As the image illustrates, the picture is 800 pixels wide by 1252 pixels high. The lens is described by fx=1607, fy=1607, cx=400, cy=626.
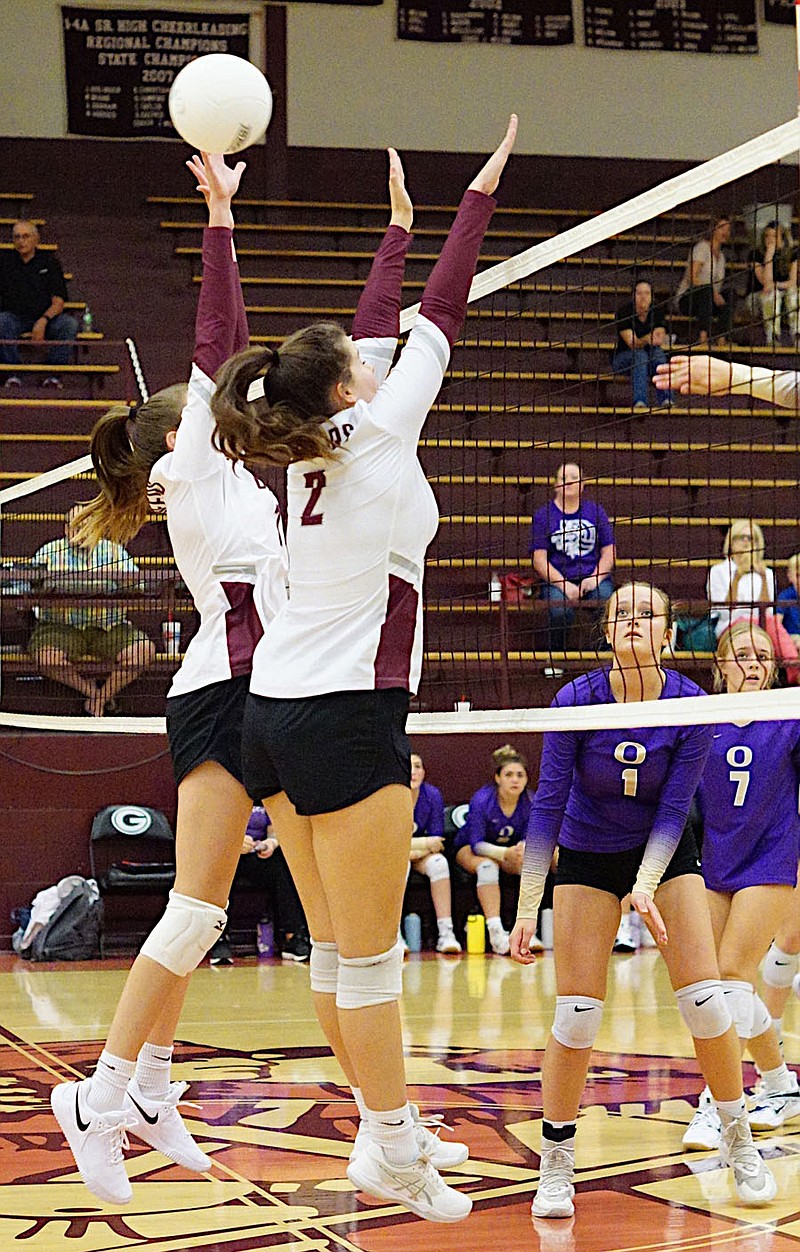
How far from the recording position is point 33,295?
1385cm

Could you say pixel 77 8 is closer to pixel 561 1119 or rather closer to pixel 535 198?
pixel 535 198

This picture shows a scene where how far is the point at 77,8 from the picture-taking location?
1563 cm

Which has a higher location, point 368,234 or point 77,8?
point 77,8

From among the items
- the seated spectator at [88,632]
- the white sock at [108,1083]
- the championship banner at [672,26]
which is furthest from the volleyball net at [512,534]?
the white sock at [108,1083]

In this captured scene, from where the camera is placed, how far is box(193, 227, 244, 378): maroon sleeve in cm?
381

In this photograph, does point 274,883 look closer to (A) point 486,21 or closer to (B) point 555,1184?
(B) point 555,1184

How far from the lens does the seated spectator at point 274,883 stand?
984 centimetres

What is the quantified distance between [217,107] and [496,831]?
6.74 meters

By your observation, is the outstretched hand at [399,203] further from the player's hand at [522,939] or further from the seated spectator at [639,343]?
the seated spectator at [639,343]

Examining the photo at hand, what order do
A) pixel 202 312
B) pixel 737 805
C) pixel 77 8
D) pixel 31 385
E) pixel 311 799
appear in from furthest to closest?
pixel 77 8
pixel 31 385
pixel 737 805
pixel 202 312
pixel 311 799

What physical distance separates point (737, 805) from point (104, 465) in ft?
7.11

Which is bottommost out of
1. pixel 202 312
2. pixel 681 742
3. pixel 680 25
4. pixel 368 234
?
pixel 681 742

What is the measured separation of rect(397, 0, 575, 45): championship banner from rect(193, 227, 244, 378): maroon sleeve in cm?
1311

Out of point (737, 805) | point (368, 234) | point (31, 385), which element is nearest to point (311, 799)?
point (737, 805)
